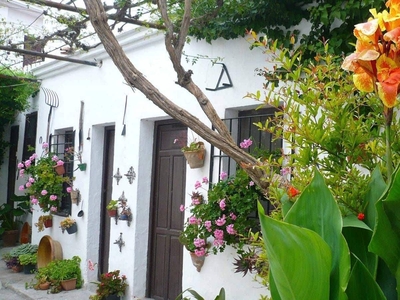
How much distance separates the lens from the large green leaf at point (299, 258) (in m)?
1.03

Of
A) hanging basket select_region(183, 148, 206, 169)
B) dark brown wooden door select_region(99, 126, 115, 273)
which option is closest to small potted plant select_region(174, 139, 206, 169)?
hanging basket select_region(183, 148, 206, 169)

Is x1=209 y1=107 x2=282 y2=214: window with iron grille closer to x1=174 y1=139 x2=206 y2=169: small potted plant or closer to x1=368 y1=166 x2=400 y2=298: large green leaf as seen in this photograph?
x1=174 y1=139 x2=206 y2=169: small potted plant

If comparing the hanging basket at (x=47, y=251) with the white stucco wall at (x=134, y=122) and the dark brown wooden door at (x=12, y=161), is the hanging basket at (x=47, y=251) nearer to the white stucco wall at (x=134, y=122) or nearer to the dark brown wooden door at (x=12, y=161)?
the white stucco wall at (x=134, y=122)

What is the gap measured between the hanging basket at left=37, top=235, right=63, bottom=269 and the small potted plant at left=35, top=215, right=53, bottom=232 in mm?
202

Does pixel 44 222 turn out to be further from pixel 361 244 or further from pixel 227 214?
pixel 361 244

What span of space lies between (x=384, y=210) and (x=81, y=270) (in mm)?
5878

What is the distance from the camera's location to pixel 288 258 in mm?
1045

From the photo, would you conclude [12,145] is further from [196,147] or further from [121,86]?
[196,147]

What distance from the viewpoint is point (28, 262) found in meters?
7.31

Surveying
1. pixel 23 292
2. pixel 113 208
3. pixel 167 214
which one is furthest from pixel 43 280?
pixel 167 214

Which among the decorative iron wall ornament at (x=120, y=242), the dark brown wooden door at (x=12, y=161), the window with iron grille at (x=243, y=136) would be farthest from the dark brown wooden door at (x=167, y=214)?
the dark brown wooden door at (x=12, y=161)

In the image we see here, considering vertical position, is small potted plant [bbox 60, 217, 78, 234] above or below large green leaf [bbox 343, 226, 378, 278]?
below

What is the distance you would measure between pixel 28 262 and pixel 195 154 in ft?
13.5

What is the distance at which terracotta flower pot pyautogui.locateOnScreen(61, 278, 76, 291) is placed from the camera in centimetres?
623
